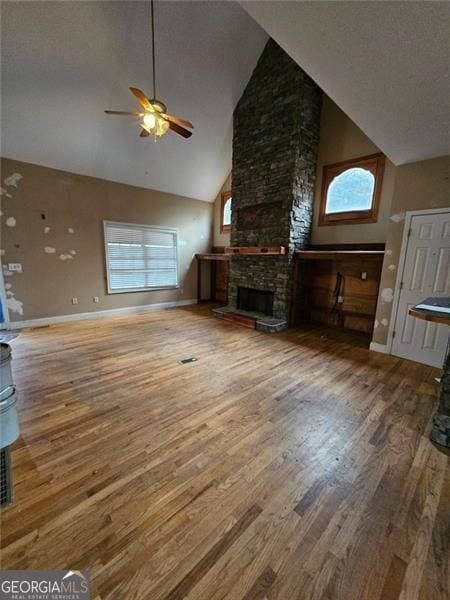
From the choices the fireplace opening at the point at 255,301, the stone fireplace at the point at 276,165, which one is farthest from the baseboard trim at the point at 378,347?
the fireplace opening at the point at 255,301

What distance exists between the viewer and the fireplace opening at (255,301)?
5155 millimetres

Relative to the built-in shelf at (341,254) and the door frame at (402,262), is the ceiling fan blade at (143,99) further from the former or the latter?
the door frame at (402,262)

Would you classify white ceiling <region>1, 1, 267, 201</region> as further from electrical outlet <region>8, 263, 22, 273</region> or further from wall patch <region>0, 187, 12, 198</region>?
electrical outlet <region>8, 263, 22, 273</region>

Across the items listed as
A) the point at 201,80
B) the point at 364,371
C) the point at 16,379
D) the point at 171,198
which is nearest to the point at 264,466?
the point at 364,371

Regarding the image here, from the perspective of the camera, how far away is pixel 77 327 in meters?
4.74

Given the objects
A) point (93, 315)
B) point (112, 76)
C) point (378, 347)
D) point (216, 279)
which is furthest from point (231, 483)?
point (216, 279)

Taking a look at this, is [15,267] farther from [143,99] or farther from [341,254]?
[341,254]

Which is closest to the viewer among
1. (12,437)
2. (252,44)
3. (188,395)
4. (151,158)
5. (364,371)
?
(12,437)

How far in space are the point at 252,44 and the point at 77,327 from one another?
6068mm

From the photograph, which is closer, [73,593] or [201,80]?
[73,593]

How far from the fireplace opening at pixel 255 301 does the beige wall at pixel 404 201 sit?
6.61 ft

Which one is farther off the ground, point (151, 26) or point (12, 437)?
point (151, 26)

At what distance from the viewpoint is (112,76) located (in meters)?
3.76

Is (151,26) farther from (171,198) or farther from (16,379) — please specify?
(16,379)
